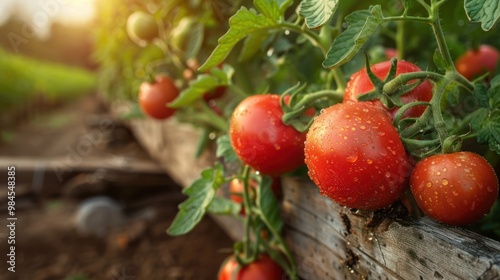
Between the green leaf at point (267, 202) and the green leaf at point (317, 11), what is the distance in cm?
51

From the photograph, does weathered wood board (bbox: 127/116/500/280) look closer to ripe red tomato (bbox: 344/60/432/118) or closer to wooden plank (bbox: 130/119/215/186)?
ripe red tomato (bbox: 344/60/432/118)

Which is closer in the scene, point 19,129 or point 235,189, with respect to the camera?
point 235,189

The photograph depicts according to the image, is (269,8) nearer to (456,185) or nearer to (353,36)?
(353,36)

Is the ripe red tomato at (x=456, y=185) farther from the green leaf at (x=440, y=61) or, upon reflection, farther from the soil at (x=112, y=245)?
the soil at (x=112, y=245)

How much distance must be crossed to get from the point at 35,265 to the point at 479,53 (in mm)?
2168

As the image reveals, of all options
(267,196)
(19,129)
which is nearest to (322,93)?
(267,196)

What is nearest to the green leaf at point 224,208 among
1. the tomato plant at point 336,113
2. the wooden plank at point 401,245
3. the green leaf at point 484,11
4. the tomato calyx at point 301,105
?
the tomato plant at point 336,113

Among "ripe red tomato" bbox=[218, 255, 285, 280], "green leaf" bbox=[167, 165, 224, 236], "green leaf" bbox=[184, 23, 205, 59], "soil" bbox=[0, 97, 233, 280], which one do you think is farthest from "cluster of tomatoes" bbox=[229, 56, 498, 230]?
"soil" bbox=[0, 97, 233, 280]

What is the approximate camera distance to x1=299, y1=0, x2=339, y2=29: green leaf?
2.42ft

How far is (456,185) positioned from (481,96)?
261mm

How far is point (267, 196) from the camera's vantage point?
120cm

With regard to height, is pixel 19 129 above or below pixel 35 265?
above

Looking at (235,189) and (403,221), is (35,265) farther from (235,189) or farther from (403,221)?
(403,221)

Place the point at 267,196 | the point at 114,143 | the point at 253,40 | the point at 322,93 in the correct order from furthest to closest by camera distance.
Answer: the point at 114,143 < the point at 267,196 < the point at 253,40 < the point at 322,93
